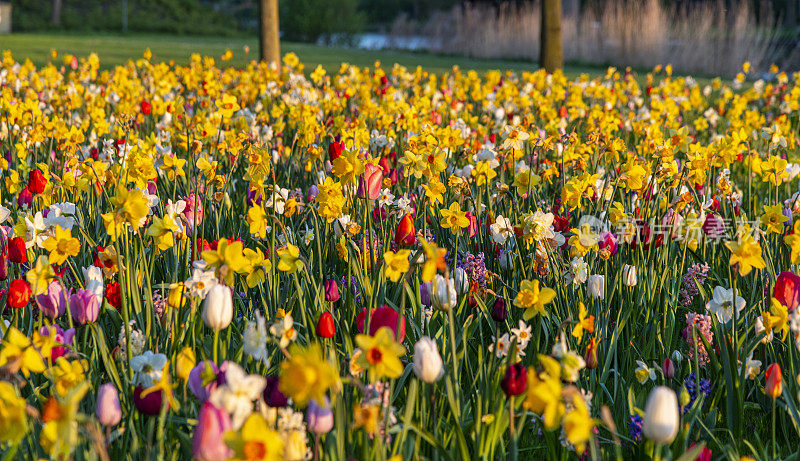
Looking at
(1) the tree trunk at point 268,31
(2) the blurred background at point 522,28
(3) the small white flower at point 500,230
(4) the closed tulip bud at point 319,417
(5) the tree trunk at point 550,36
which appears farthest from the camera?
(2) the blurred background at point 522,28

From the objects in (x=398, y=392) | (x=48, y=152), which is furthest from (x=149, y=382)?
(x=48, y=152)

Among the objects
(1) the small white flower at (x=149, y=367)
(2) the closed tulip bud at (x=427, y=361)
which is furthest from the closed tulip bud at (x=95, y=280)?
(2) the closed tulip bud at (x=427, y=361)

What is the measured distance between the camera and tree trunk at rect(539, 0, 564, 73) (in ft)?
36.0

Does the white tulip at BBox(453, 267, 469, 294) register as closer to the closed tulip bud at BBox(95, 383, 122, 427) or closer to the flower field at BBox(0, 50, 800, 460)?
the flower field at BBox(0, 50, 800, 460)

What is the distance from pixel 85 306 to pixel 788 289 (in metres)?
1.75

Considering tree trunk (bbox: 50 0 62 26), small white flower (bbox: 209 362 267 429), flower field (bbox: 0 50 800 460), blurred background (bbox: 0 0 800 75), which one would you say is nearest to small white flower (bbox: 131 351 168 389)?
flower field (bbox: 0 50 800 460)

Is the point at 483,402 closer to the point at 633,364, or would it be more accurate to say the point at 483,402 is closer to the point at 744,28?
the point at 633,364

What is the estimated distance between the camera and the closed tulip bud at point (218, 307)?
1595 mm

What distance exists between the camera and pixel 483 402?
182 centimetres

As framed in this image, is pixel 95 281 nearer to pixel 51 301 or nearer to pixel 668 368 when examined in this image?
pixel 51 301

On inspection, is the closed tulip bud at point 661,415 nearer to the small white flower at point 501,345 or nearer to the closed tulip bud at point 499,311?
the small white flower at point 501,345

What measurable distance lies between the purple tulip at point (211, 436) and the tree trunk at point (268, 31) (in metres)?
9.18

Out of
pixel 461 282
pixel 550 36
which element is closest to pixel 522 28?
pixel 550 36

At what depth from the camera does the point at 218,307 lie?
62.9 inches
